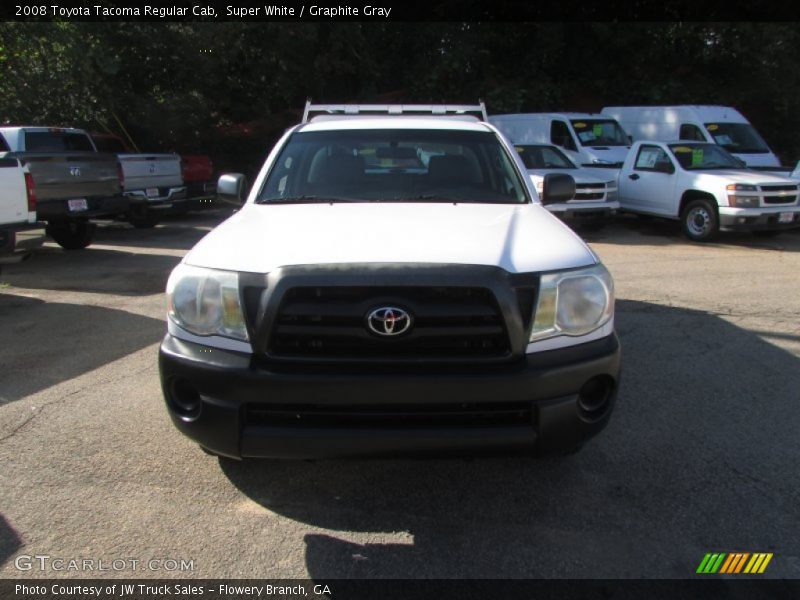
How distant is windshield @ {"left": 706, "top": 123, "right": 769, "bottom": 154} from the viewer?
583 inches

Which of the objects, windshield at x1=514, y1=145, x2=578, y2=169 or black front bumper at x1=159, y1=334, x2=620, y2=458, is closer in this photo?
black front bumper at x1=159, y1=334, x2=620, y2=458

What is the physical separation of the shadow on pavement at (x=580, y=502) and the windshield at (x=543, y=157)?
9.44 metres

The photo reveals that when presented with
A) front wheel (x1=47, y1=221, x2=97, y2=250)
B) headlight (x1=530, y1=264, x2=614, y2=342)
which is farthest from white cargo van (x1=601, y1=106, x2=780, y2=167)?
headlight (x1=530, y1=264, x2=614, y2=342)

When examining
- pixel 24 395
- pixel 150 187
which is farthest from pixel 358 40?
pixel 24 395

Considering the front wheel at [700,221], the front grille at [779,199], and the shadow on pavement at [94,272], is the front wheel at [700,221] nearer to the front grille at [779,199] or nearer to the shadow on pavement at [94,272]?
the front grille at [779,199]

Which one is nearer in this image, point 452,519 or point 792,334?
point 452,519

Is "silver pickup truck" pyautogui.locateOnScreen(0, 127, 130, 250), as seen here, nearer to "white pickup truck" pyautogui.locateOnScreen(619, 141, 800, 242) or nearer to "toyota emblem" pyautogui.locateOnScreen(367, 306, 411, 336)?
"toyota emblem" pyautogui.locateOnScreen(367, 306, 411, 336)

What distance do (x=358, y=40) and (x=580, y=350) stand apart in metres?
19.1

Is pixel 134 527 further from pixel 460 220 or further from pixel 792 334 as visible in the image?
pixel 792 334

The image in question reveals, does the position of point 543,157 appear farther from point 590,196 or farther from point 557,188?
point 557,188

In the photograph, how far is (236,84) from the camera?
20.1m

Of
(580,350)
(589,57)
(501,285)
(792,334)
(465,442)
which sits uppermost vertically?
(589,57)

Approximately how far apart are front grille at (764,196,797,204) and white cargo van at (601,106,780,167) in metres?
3.78

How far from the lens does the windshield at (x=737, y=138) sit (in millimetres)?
14797
